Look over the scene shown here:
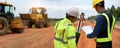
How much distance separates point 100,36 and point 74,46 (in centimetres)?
83

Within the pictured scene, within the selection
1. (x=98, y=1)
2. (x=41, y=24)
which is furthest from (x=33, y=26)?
(x=98, y=1)

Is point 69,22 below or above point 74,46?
above

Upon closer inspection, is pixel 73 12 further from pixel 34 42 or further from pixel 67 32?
pixel 34 42

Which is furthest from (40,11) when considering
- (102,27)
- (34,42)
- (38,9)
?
(102,27)

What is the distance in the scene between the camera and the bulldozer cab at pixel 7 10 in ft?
76.9

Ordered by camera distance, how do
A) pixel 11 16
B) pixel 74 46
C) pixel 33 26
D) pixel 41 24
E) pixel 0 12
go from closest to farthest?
pixel 74 46 → pixel 0 12 → pixel 11 16 → pixel 41 24 → pixel 33 26

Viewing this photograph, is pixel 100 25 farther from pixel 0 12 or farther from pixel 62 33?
pixel 0 12

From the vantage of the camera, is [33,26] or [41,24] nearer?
[41,24]

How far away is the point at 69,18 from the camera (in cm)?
501

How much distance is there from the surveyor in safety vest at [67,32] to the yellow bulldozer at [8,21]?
1792 cm

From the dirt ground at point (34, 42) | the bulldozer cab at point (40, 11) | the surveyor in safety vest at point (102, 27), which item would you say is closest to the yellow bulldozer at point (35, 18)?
the bulldozer cab at point (40, 11)

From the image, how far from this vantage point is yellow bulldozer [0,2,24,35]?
22.8m

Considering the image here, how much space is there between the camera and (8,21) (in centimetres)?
2447

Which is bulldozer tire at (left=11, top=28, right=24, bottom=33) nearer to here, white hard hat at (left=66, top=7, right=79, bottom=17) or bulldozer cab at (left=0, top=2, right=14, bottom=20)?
bulldozer cab at (left=0, top=2, right=14, bottom=20)
